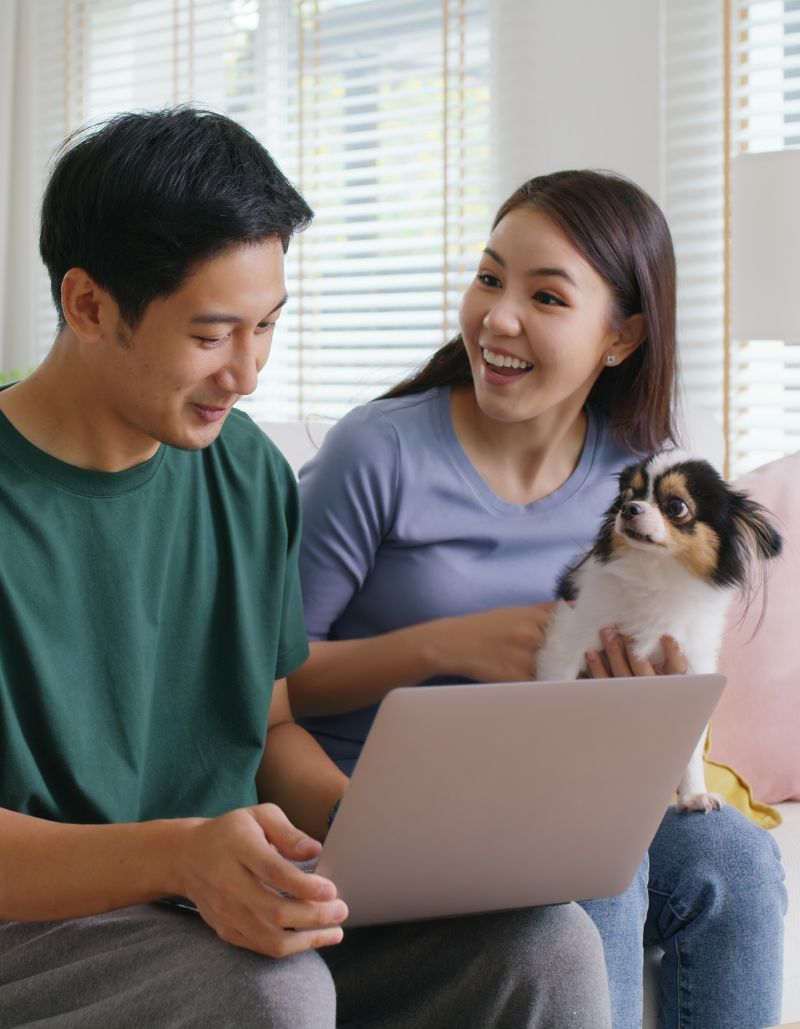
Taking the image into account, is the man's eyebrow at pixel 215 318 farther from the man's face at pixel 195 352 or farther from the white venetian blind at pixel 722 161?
the white venetian blind at pixel 722 161

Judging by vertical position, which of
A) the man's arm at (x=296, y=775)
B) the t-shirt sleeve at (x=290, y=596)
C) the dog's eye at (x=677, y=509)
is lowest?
the man's arm at (x=296, y=775)

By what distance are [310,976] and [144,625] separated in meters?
0.40

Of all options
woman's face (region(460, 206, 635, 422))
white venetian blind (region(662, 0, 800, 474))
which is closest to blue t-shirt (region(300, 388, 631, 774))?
woman's face (region(460, 206, 635, 422))

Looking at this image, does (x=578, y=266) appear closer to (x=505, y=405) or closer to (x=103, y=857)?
(x=505, y=405)

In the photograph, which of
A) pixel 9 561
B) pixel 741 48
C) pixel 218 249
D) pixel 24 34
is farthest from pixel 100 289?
pixel 24 34

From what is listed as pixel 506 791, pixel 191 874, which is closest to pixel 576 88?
pixel 506 791

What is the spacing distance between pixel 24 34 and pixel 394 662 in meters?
3.72

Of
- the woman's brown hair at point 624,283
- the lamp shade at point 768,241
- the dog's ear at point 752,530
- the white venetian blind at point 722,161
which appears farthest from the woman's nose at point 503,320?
the white venetian blind at point 722,161

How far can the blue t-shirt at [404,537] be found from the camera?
5.48ft

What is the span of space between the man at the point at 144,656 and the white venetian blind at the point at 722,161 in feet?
6.56

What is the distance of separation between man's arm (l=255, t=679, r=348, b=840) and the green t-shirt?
69mm

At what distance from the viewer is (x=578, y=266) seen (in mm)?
1693

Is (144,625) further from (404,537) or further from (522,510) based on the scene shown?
(522,510)

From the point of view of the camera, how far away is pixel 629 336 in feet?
5.95
